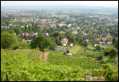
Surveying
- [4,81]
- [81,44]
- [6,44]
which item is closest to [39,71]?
[4,81]

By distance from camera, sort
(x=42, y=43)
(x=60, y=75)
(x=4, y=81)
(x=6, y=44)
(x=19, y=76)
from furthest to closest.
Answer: (x=42, y=43), (x=6, y=44), (x=60, y=75), (x=19, y=76), (x=4, y=81)

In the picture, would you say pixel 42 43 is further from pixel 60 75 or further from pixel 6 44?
pixel 60 75

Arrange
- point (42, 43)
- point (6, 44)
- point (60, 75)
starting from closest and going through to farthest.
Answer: point (60, 75), point (6, 44), point (42, 43)

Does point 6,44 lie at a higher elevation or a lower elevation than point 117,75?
lower

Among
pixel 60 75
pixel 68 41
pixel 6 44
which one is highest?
pixel 60 75

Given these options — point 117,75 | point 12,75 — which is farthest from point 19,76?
point 117,75

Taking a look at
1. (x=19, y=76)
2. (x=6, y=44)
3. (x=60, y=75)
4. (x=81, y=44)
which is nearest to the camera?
(x=19, y=76)

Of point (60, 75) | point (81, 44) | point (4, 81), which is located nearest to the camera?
point (4, 81)

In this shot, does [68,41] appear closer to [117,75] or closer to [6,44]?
[6,44]

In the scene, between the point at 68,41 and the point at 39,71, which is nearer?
the point at 39,71
